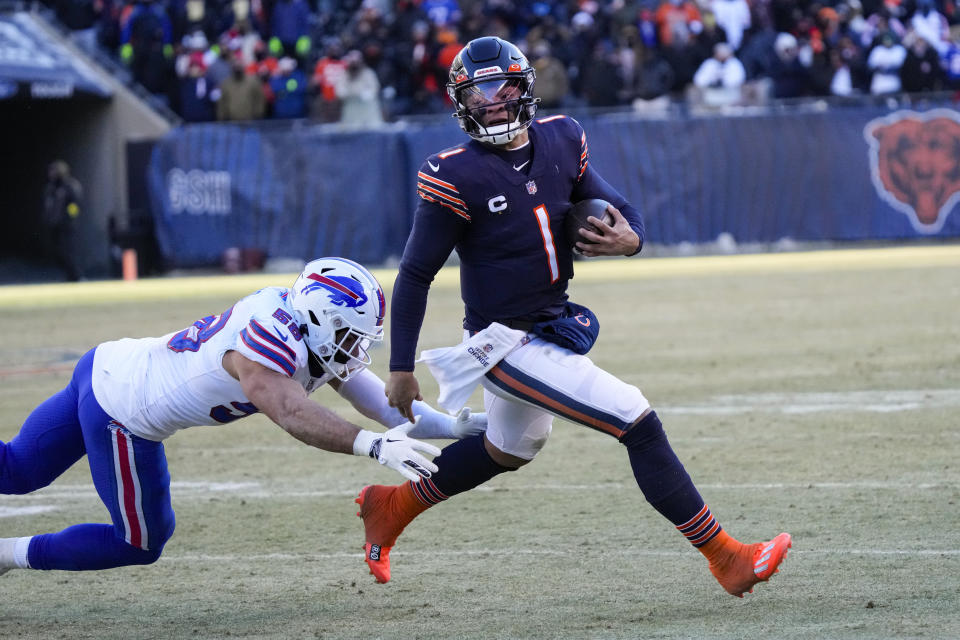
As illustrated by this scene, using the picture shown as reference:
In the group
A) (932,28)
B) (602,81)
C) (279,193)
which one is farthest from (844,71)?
(279,193)

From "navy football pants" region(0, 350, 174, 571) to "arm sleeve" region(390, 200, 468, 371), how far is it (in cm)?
92

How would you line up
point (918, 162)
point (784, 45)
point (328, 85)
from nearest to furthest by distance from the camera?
point (918, 162)
point (784, 45)
point (328, 85)

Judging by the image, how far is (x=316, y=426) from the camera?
4469 millimetres

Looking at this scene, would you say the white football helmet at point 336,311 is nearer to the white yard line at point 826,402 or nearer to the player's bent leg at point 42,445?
the player's bent leg at point 42,445

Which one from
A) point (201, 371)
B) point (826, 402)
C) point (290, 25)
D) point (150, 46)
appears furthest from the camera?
point (150, 46)

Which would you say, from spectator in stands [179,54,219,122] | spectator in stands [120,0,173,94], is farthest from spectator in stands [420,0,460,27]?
spectator in stands [120,0,173,94]

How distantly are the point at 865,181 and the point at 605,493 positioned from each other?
13.7 metres

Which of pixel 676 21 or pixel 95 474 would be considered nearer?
pixel 95 474

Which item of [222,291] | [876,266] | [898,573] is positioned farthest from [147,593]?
[876,266]

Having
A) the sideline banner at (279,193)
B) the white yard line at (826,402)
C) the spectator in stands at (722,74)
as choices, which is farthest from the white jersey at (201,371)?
A: the spectator in stands at (722,74)

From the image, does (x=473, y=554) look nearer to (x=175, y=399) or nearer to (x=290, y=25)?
(x=175, y=399)

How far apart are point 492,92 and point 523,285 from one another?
69 centimetres

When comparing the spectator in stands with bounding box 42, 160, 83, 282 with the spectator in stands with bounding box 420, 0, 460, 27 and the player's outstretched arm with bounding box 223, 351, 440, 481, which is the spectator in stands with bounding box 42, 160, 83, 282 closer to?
the spectator in stands with bounding box 420, 0, 460, 27

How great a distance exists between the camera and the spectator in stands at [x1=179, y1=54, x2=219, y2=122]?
69.2 feet
